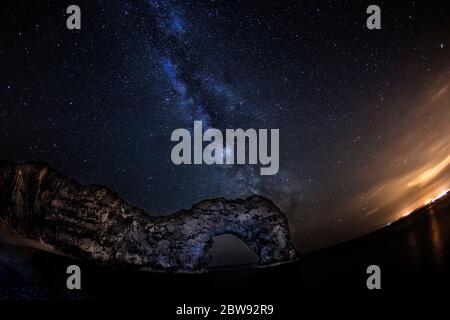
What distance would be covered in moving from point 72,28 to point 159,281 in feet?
11.4

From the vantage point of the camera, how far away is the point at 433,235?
4125mm

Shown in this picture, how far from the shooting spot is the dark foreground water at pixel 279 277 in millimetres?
3467

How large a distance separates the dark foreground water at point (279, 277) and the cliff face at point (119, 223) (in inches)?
8.9

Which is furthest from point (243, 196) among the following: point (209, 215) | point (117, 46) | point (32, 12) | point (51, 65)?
point (32, 12)

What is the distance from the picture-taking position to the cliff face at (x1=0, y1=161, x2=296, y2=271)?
4.04m

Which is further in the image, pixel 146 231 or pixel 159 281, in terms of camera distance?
pixel 146 231

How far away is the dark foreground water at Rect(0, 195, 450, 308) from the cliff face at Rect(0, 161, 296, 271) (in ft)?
0.74

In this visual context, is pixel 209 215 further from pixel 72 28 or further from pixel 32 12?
pixel 32 12

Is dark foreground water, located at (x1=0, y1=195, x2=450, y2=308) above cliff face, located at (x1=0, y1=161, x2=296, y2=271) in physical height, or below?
below

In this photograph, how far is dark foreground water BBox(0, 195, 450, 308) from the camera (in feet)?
11.4

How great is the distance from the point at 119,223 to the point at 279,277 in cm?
233

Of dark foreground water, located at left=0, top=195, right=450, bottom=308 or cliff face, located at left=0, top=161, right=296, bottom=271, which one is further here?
cliff face, located at left=0, top=161, right=296, bottom=271

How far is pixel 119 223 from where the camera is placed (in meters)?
4.13

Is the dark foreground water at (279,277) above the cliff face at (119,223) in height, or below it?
below
